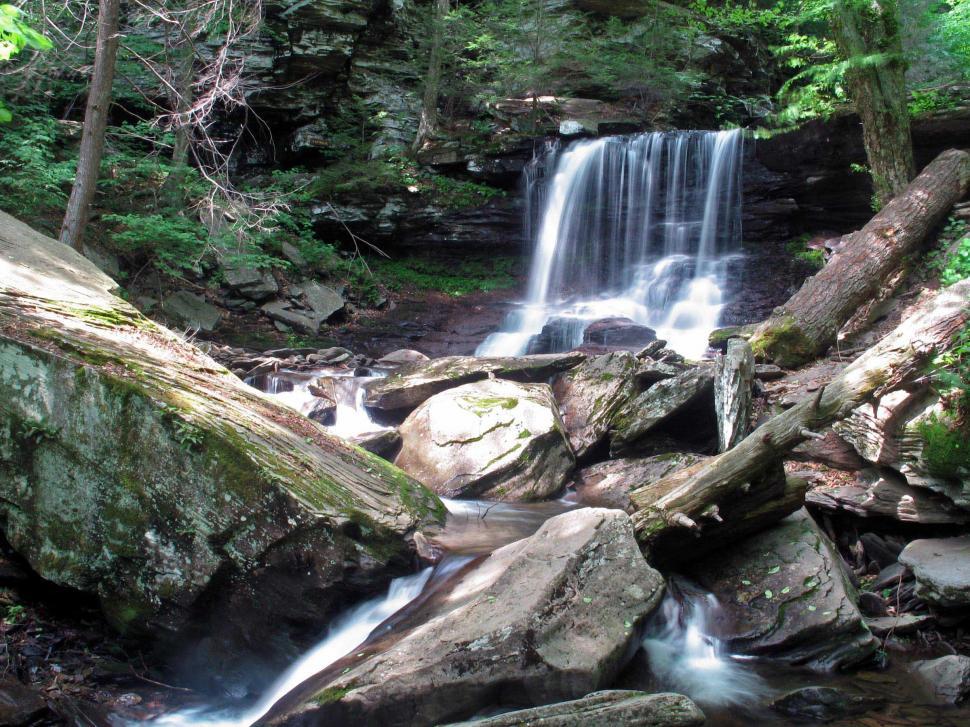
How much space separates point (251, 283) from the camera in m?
12.8

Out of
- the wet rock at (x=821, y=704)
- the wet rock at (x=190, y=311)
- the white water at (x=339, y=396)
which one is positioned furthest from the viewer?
the wet rock at (x=190, y=311)

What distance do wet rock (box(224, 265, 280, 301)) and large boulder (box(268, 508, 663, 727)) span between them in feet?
31.3

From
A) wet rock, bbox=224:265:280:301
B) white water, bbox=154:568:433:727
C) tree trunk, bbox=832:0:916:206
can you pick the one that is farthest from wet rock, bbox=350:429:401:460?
tree trunk, bbox=832:0:916:206

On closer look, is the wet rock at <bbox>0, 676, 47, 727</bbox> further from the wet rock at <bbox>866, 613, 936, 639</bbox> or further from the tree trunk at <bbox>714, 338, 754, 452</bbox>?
the tree trunk at <bbox>714, 338, 754, 452</bbox>

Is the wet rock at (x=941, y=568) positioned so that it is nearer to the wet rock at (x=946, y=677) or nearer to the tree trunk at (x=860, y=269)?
the wet rock at (x=946, y=677)

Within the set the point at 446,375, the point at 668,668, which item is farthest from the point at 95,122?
the point at 668,668

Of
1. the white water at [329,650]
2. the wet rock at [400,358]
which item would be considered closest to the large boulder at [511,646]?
the white water at [329,650]

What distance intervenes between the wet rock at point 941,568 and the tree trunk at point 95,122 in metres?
8.78

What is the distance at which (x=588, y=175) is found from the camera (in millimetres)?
14461

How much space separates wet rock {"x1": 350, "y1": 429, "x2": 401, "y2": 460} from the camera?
7.64 m

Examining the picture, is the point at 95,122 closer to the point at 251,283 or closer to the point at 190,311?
the point at 190,311

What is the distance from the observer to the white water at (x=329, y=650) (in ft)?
→ 13.4

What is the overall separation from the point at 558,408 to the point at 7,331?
5524 mm

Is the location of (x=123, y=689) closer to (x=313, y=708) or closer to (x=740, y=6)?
(x=313, y=708)
